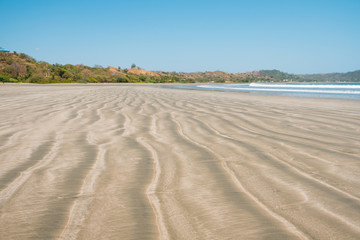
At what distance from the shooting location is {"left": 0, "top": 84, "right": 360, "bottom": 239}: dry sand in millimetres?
1324

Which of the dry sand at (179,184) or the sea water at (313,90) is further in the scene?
the sea water at (313,90)

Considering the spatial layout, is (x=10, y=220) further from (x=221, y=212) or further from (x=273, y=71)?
(x=273, y=71)

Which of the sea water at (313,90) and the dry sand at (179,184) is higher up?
the dry sand at (179,184)

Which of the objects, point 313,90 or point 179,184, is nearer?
point 179,184

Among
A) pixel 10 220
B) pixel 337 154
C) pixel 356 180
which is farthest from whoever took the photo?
pixel 337 154

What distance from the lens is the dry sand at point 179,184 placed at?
1.32 metres

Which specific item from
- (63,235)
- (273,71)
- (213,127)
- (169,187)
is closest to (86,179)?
(169,187)

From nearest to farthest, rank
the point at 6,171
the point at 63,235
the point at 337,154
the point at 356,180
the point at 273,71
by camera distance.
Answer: the point at 63,235, the point at 356,180, the point at 6,171, the point at 337,154, the point at 273,71

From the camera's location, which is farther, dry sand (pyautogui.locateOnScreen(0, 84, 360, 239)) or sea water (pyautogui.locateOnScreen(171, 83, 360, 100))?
sea water (pyautogui.locateOnScreen(171, 83, 360, 100))

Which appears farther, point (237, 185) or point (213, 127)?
point (213, 127)

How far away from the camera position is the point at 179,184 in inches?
74.5

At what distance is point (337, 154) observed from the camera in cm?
265

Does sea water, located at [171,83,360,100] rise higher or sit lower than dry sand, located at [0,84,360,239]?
lower

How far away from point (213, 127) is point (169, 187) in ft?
7.70
